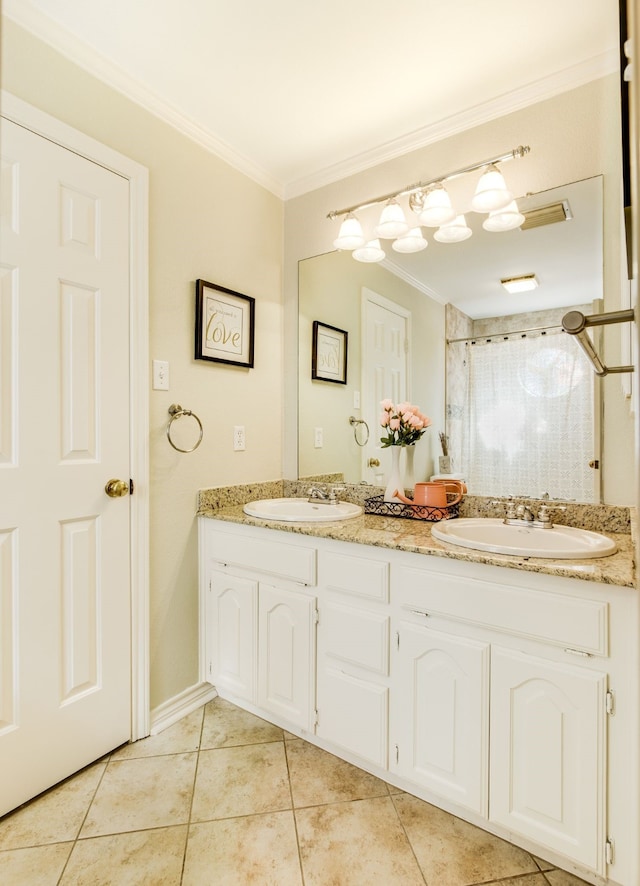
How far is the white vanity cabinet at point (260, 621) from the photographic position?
1.73m

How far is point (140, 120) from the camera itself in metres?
1.80

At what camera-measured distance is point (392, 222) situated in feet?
6.53

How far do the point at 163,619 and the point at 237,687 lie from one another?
394 mm

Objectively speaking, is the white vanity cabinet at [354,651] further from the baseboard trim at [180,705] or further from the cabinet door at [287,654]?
the baseboard trim at [180,705]

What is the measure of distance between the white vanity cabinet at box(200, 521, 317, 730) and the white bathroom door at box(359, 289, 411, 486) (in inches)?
24.5

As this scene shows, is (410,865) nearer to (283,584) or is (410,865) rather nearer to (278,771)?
(278,771)

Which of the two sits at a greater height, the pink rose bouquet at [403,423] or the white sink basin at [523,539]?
the pink rose bouquet at [403,423]

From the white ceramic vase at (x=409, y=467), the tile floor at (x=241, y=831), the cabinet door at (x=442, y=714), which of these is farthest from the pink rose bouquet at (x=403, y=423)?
the tile floor at (x=241, y=831)

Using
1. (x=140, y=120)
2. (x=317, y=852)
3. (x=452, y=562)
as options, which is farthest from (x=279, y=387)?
(x=317, y=852)

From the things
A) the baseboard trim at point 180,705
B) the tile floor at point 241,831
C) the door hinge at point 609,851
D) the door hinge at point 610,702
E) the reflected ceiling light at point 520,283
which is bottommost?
the tile floor at point 241,831

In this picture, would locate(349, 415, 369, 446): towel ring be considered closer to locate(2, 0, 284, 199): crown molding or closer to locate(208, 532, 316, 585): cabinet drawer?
locate(208, 532, 316, 585): cabinet drawer

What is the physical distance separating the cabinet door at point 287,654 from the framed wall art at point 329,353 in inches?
40.2

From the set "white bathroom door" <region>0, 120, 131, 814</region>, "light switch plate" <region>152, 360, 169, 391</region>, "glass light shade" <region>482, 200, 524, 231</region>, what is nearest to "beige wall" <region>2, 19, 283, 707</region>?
"light switch plate" <region>152, 360, 169, 391</region>

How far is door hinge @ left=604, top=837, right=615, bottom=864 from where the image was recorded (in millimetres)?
1204
